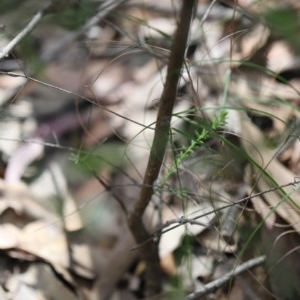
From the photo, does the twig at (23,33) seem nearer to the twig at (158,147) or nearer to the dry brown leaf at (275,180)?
the twig at (158,147)

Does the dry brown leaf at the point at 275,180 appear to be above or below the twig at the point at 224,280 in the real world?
above

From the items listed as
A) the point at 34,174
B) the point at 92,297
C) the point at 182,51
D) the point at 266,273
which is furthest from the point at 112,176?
the point at 182,51

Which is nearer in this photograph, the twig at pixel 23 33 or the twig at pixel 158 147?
the twig at pixel 158 147

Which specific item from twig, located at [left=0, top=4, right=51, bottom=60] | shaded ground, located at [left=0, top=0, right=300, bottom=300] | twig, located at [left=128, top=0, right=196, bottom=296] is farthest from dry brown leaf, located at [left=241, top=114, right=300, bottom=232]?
twig, located at [left=0, top=4, right=51, bottom=60]

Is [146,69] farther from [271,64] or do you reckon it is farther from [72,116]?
[271,64]

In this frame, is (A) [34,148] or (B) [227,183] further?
(A) [34,148]

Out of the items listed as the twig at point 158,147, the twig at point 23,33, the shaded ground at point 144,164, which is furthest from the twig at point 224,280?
the twig at point 23,33
